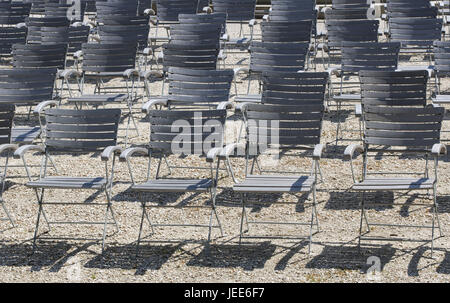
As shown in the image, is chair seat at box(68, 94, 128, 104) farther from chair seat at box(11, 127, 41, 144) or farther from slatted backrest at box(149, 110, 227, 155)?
slatted backrest at box(149, 110, 227, 155)

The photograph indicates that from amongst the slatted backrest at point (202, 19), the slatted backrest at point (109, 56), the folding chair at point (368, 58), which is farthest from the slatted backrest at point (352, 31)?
the slatted backrest at point (109, 56)

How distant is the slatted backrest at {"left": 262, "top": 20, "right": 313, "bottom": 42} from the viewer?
1362 cm

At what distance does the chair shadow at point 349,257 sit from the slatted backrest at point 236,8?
8.40 m

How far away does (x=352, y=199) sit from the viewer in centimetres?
941

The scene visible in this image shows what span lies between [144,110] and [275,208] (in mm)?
2351

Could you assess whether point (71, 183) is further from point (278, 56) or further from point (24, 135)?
point (278, 56)

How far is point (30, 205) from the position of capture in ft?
31.3

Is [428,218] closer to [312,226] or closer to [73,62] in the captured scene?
[312,226]

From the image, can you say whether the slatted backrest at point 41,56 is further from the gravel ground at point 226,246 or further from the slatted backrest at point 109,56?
the gravel ground at point 226,246

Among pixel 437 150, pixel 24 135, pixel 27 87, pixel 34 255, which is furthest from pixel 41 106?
pixel 437 150

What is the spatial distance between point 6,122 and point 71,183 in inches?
55.5

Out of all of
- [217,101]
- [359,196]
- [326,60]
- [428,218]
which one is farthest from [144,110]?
[326,60]

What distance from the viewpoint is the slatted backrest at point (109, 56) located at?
12.6 m

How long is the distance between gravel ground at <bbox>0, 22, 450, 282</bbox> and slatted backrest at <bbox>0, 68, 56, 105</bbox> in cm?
178
